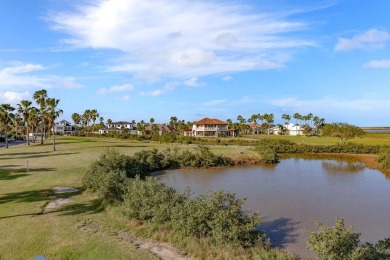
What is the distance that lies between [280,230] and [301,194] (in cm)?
1214

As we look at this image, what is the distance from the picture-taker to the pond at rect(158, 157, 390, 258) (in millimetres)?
20750

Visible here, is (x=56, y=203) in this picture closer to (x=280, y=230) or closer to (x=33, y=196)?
(x=33, y=196)

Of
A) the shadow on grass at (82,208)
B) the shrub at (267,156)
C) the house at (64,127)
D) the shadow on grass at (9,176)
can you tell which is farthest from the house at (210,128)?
the shadow on grass at (82,208)

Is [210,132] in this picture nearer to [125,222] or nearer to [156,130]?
[156,130]

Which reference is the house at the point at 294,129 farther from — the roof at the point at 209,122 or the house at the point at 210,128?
the roof at the point at 209,122

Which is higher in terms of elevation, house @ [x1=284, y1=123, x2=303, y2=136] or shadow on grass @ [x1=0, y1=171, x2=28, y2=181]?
house @ [x1=284, y1=123, x2=303, y2=136]

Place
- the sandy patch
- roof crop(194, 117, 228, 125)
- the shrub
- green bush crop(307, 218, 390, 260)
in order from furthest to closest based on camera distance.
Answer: roof crop(194, 117, 228, 125) < the shrub < the sandy patch < green bush crop(307, 218, 390, 260)

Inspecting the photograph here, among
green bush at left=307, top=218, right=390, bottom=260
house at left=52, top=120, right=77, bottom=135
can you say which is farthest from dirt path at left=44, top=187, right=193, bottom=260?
house at left=52, top=120, right=77, bottom=135

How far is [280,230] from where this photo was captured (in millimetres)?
20250

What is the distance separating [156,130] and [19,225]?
126942 millimetres

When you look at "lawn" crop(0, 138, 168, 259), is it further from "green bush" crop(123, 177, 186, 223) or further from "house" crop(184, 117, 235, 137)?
"house" crop(184, 117, 235, 137)

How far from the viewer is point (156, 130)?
5689 inches

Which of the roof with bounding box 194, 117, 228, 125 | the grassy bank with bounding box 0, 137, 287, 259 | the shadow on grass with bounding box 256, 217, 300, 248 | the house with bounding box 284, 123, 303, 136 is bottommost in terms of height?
the shadow on grass with bounding box 256, 217, 300, 248

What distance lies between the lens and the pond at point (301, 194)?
20.8m
